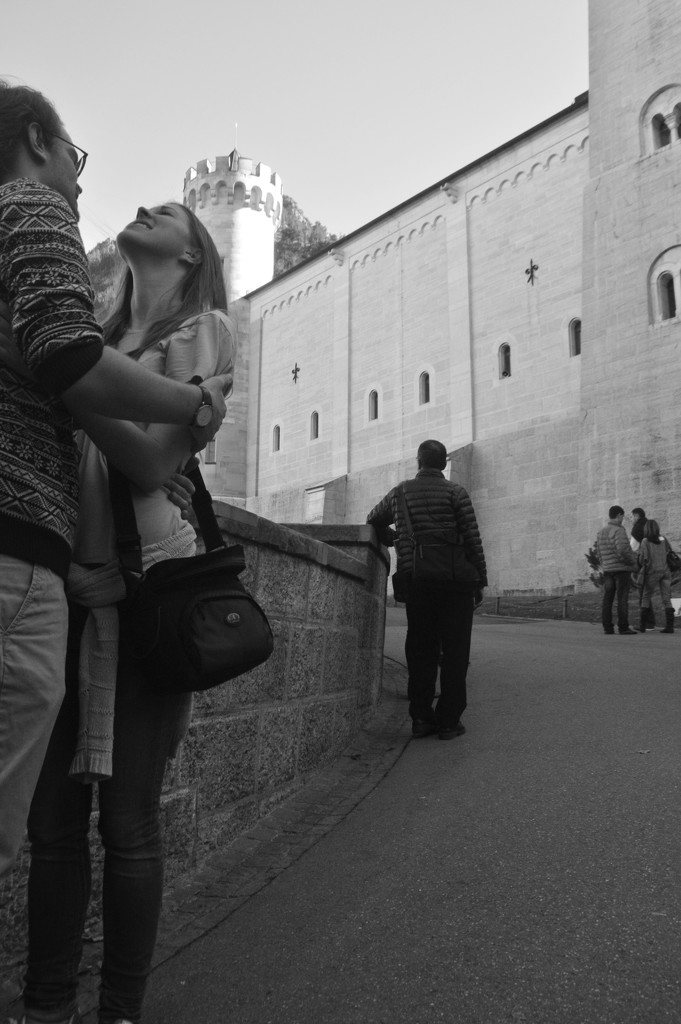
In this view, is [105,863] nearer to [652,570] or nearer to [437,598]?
[437,598]

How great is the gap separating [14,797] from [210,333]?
1021 mm

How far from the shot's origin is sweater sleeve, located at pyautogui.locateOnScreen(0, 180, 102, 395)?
140 cm

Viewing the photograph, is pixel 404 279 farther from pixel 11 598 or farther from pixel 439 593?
pixel 11 598

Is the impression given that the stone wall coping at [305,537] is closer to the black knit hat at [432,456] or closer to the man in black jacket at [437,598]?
the man in black jacket at [437,598]

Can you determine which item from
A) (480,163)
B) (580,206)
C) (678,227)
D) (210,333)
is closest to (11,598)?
(210,333)

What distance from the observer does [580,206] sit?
73.6 ft

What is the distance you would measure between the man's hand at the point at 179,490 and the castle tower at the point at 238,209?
122 ft

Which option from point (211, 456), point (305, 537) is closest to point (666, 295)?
point (305, 537)

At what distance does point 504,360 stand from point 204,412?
76.2 ft

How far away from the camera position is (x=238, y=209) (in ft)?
125

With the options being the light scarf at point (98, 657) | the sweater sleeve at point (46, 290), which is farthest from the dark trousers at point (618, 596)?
the sweater sleeve at point (46, 290)

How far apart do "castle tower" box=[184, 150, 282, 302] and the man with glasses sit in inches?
1469

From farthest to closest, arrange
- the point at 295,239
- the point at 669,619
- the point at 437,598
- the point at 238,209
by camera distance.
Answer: the point at 295,239
the point at 238,209
the point at 669,619
the point at 437,598

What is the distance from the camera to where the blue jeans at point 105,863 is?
1.70m
